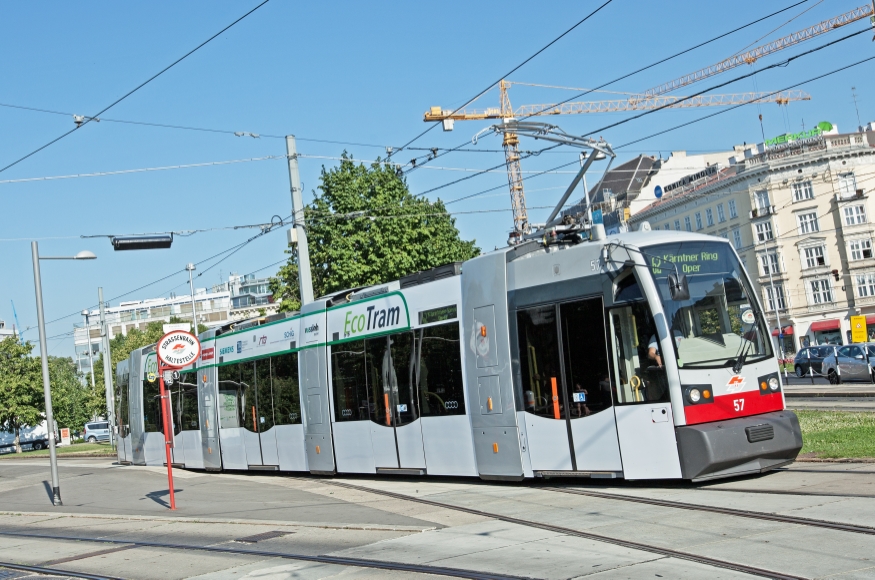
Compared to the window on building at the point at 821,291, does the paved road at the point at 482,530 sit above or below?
below

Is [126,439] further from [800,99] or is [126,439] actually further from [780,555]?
[800,99]

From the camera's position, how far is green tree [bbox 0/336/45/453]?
66.8 metres

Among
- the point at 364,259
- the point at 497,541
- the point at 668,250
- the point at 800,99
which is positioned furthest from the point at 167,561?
the point at 800,99

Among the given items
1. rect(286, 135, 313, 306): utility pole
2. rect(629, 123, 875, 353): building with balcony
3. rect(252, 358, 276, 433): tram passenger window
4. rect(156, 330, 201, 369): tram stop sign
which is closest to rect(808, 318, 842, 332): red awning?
rect(629, 123, 875, 353): building with balcony

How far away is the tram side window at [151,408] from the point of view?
27938 millimetres

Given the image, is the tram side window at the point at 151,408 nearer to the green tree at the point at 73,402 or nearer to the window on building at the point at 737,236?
the green tree at the point at 73,402

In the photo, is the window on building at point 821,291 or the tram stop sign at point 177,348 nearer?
the tram stop sign at point 177,348

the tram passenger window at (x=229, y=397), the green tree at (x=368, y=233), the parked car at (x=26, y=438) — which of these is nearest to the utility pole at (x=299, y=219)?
the tram passenger window at (x=229, y=397)

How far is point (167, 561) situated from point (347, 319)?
25.2ft

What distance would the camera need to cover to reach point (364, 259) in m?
46.2

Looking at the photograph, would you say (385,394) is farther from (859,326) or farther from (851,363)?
(859,326)

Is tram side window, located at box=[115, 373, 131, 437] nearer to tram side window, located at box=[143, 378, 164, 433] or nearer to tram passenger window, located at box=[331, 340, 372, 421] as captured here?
tram side window, located at box=[143, 378, 164, 433]

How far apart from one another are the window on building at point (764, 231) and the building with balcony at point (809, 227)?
79 millimetres

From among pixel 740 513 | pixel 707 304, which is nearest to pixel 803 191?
pixel 707 304
